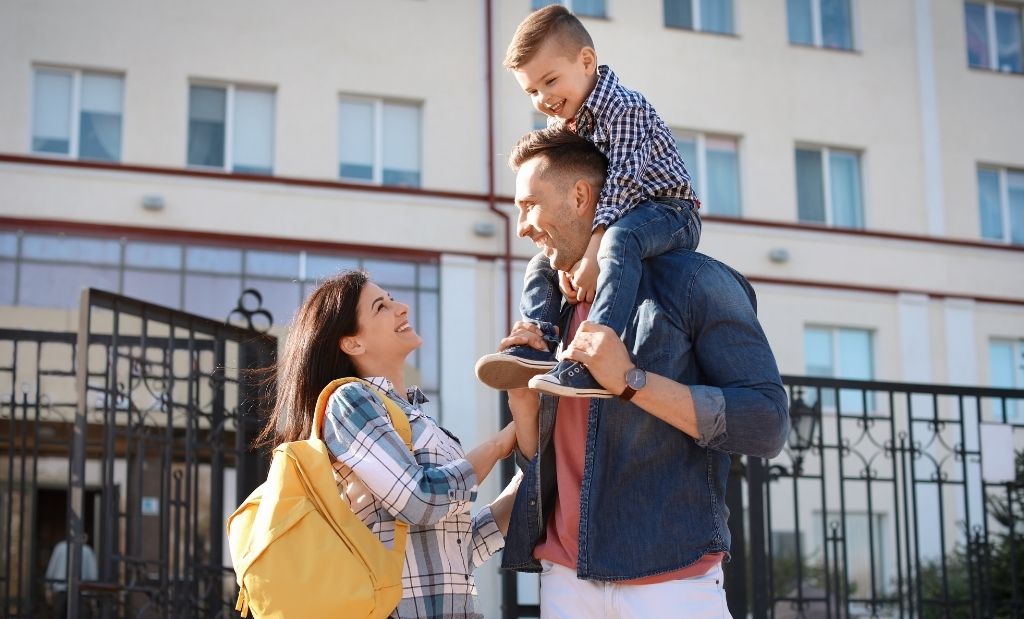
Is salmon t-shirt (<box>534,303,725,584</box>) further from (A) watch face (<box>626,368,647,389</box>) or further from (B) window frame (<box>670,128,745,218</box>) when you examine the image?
(B) window frame (<box>670,128,745,218</box>)

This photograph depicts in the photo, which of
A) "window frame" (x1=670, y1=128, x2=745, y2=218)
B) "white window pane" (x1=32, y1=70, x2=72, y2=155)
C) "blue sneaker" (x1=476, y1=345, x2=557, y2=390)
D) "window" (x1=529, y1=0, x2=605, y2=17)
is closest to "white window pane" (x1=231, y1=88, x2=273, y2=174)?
"white window pane" (x1=32, y1=70, x2=72, y2=155)

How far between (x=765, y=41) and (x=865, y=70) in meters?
1.91

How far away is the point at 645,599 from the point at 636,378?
55cm

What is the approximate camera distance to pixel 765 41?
73.5ft

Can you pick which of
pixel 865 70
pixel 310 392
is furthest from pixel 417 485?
pixel 865 70

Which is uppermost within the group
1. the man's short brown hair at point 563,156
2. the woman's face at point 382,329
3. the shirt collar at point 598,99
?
the shirt collar at point 598,99

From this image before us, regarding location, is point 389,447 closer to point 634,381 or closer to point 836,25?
point 634,381

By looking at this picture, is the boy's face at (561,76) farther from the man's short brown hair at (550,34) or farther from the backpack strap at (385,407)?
the backpack strap at (385,407)

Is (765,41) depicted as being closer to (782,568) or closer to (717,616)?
(782,568)

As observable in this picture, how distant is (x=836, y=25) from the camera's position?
23094mm

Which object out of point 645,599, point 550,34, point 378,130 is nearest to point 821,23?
point 378,130

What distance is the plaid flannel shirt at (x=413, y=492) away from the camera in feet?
11.4

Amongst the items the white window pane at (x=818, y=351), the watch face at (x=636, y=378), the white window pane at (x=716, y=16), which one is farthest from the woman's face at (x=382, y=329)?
the white window pane at (x=716, y=16)

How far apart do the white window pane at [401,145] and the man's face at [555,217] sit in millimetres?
16861
